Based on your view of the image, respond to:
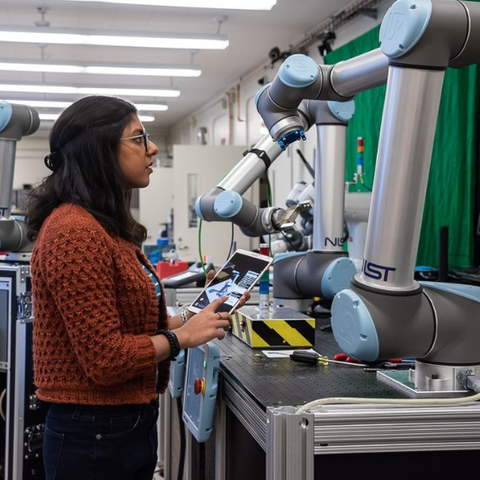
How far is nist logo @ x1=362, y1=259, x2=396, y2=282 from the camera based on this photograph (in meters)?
1.10

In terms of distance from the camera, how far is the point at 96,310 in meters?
1.18

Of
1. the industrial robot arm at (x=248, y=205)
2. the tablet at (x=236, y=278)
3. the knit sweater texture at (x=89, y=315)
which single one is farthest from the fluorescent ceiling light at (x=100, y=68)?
the knit sweater texture at (x=89, y=315)

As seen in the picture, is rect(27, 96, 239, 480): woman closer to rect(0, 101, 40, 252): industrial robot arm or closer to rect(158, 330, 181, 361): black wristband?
rect(158, 330, 181, 361): black wristband

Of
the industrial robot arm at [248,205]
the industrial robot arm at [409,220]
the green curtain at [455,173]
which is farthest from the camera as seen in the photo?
the green curtain at [455,173]

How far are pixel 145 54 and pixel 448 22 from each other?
5.70m

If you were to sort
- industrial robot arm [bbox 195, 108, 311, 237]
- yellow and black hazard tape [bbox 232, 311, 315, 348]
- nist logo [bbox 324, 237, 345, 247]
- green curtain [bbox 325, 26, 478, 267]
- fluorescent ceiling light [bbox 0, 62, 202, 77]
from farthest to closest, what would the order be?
fluorescent ceiling light [bbox 0, 62, 202, 77], green curtain [bbox 325, 26, 478, 267], nist logo [bbox 324, 237, 345, 247], industrial robot arm [bbox 195, 108, 311, 237], yellow and black hazard tape [bbox 232, 311, 315, 348]

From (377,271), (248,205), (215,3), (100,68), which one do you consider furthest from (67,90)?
(377,271)

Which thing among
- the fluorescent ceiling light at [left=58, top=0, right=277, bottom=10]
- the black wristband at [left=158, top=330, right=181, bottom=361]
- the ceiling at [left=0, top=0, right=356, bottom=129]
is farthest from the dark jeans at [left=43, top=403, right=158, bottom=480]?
the ceiling at [left=0, top=0, right=356, bottom=129]

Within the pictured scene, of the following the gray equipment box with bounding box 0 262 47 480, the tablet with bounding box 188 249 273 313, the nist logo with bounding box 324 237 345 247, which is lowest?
the gray equipment box with bounding box 0 262 47 480

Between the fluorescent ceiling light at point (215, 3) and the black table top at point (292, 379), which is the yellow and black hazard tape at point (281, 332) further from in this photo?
the fluorescent ceiling light at point (215, 3)

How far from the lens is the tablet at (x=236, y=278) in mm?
1513

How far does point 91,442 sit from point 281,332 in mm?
598

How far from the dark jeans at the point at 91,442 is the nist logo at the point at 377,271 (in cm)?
56

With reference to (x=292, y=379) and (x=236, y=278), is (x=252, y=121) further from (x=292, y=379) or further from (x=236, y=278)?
(x=292, y=379)
